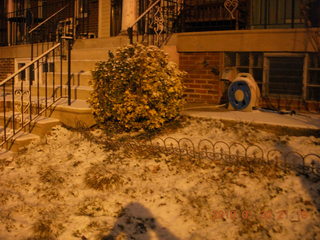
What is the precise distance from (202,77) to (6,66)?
8.00 meters

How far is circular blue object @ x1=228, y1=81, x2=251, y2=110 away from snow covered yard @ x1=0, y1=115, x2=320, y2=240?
1174mm

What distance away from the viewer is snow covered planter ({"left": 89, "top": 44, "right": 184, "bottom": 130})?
231 inches

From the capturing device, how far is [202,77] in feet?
26.5

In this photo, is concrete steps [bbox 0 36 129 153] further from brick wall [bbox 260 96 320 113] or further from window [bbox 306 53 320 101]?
window [bbox 306 53 320 101]

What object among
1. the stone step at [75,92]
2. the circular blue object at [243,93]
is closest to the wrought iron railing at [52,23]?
the stone step at [75,92]

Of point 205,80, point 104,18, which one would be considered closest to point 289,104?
point 205,80

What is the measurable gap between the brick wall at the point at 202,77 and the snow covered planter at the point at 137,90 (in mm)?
1770

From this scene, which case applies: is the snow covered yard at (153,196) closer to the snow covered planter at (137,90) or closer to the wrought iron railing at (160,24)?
the snow covered planter at (137,90)

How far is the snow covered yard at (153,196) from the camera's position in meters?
3.67

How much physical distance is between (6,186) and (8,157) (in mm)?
1140

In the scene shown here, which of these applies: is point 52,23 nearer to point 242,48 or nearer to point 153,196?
point 242,48

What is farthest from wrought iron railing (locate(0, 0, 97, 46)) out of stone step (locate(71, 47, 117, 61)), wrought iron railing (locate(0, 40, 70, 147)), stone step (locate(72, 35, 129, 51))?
wrought iron railing (locate(0, 40, 70, 147))

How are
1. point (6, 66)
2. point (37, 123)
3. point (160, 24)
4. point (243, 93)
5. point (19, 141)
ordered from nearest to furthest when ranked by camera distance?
1. point (19, 141)
2. point (37, 123)
3. point (243, 93)
4. point (160, 24)
5. point (6, 66)

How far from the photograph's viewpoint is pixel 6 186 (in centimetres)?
480
